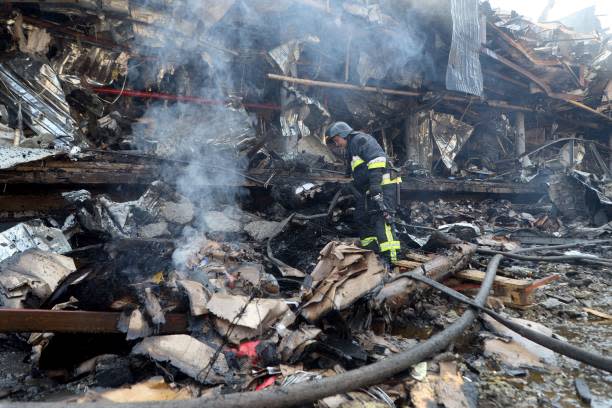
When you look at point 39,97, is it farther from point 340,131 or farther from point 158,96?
point 340,131

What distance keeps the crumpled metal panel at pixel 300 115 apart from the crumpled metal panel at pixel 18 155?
4548 millimetres

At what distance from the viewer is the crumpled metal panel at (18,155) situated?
14.2 ft

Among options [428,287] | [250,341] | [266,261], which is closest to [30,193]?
[266,261]

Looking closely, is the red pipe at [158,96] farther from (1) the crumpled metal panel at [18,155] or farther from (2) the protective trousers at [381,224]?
(2) the protective trousers at [381,224]

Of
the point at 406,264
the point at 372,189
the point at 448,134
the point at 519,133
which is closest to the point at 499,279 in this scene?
the point at 406,264

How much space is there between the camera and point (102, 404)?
→ 1655mm

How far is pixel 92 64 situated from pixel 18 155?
8.78 feet

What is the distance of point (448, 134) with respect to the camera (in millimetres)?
10031

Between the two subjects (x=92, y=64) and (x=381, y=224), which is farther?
(x=92, y=64)

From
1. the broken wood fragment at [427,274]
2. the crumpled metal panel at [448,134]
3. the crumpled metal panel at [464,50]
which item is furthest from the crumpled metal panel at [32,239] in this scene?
the crumpled metal panel at [448,134]

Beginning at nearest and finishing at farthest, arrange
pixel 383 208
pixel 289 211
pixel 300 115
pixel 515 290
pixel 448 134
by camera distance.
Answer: pixel 515 290, pixel 383 208, pixel 289 211, pixel 300 115, pixel 448 134

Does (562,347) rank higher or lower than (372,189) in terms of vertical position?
lower

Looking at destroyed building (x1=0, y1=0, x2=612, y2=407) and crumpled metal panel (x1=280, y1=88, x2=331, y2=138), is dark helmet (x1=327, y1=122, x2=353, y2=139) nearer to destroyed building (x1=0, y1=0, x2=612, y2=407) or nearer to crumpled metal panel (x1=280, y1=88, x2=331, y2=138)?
destroyed building (x1=0, y1=0, x2=612, y2=407)

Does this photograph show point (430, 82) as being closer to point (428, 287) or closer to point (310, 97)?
point (310, 97)
